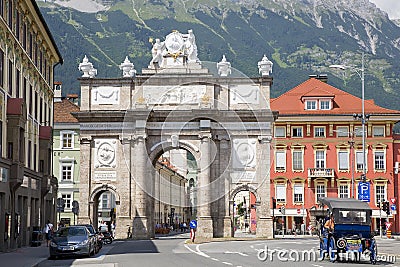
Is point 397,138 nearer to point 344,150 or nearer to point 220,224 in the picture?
point 344,150

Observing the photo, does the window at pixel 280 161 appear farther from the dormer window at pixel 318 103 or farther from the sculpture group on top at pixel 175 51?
the sculpture group on top at pixel 175 51

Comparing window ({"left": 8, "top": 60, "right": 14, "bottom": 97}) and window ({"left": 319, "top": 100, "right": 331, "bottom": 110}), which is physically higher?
window ({"left": 319, "top": 100, "right": 331, "bottom": 110})

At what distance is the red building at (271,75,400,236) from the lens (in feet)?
275

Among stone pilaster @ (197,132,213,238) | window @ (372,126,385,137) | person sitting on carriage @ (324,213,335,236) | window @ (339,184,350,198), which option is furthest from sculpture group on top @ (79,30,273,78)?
person sitting on carriage @ (324,213,335,236)

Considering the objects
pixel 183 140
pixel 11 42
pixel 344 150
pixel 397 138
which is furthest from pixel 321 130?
pixel 11 42

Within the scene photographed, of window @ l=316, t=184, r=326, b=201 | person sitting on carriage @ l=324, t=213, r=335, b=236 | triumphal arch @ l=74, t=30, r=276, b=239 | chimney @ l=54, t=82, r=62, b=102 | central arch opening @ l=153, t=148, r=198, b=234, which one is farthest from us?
central arch opening @ l=153, t=148, r=198, b=234

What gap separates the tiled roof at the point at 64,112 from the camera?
85.2 meters

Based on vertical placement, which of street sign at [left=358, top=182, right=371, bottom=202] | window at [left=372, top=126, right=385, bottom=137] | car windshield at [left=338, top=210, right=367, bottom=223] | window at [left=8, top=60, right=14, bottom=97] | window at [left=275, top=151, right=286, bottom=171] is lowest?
car windshield at [left=338, top=210, right=367, bottom=223]

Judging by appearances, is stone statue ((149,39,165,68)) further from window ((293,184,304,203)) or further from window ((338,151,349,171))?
window ((338,151,349,171))

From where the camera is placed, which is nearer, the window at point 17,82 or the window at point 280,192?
the window at point 17,82

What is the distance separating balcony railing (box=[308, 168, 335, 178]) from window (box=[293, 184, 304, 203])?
71.6 inches

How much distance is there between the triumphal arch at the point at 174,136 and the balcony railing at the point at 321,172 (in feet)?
57.3

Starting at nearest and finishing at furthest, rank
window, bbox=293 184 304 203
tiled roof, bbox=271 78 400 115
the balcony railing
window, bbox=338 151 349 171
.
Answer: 1. the balcony railing
2. window, bbox=293 184 304 203
3. window, bbox=338 151 349 171
4. tiled roof, bbox=271 78 400 115

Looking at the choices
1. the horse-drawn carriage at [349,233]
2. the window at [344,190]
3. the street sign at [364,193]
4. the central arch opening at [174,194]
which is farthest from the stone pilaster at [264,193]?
the horse-drawn carriage at [349,233]
